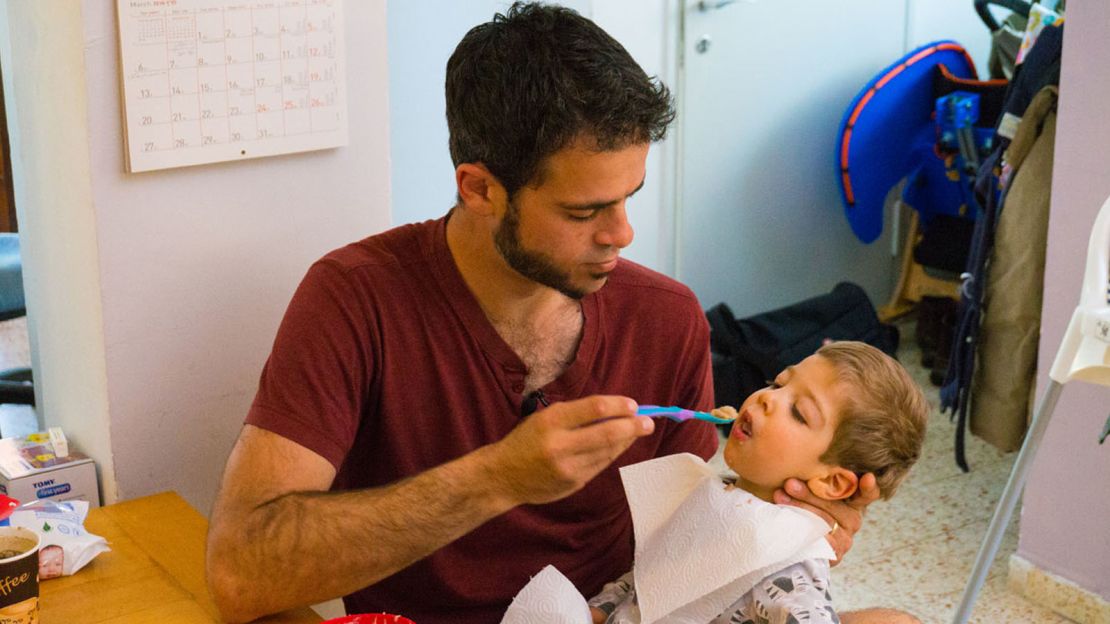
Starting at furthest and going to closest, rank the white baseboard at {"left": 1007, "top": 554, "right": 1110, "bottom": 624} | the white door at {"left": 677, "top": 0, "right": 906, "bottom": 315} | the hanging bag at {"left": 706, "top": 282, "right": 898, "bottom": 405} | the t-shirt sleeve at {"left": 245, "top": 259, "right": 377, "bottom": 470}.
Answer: the white door at {"left": 677, "top": 0, "right": 906, "bottom": 315}
the hanging bag at {"left": 706, "top": 282, "right": 898, "bottom": 405}
the white baseboard at {"left": 1007, "top": 554, "right": 1110, "bottom": 624}
the t-shirt sleeve at {"left": 245, "top": 259, "right": 377, "bottom": 470}

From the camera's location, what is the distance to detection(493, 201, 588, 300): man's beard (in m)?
1.55

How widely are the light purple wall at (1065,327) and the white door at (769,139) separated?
61.3 inches

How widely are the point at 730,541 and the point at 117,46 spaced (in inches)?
41.0

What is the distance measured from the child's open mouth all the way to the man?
116 mm

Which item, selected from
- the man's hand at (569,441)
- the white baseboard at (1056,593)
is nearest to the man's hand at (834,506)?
the man's hand at (569,441)

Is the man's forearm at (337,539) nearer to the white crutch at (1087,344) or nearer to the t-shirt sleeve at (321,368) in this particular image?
the t-shirt sleeve at (321,368)

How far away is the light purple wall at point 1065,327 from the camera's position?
8.23 ft

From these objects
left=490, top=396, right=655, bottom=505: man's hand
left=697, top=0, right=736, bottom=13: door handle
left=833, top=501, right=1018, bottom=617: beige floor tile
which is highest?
left=697, top=0, right=736, bottom=13: door handle

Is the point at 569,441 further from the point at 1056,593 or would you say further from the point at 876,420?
the point at 1056,593

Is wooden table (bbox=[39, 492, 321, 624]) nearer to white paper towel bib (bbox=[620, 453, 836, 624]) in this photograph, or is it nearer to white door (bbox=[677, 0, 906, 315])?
white paper towel bib (bbox=[620, 453, 836, 624])

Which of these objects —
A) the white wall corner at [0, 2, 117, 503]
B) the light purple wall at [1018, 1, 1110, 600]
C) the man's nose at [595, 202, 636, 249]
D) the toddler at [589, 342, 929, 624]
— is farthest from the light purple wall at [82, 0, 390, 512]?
the light purple wall at [1018, 1, 1110, 600]

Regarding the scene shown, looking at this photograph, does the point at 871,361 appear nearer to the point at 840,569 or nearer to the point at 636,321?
the point at 636,321

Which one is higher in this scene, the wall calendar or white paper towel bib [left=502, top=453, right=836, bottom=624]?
the wall calendar

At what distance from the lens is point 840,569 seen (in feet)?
9.72
